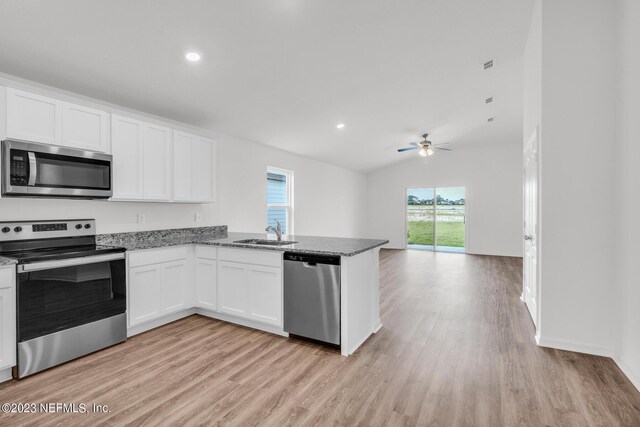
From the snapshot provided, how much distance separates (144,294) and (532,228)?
4082mm

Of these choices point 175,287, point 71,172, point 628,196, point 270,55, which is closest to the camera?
point 628,196

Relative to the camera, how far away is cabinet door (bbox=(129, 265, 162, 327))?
2.96 m

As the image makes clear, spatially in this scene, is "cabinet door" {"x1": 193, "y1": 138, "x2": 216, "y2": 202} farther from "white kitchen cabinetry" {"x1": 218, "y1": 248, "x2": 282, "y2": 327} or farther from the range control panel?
the range control panel

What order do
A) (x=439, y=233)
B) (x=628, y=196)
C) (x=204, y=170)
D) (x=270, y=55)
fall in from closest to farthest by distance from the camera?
(x=628, y=196) → (x=270, y=55) → (x=204, y=170) → (x=439, y=233)

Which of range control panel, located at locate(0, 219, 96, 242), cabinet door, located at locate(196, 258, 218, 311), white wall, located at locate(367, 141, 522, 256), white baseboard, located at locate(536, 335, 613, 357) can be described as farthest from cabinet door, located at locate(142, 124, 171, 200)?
white wall, located at locate(367, 141, 522, 256)

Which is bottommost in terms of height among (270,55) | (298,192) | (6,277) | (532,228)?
(6,277)

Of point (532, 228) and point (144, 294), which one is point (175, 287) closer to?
point (144, 294)

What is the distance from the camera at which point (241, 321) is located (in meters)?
3.35

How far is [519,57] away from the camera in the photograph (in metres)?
3.88

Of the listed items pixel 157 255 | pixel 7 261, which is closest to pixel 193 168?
pixel 157 255

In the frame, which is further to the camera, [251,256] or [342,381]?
[251,256]

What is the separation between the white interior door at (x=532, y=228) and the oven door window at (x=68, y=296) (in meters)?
3.97

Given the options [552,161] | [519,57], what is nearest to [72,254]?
[552,161]

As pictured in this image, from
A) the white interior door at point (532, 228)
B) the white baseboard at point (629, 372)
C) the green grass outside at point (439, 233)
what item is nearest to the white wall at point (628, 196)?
the white baseboard at point (629, 372)
